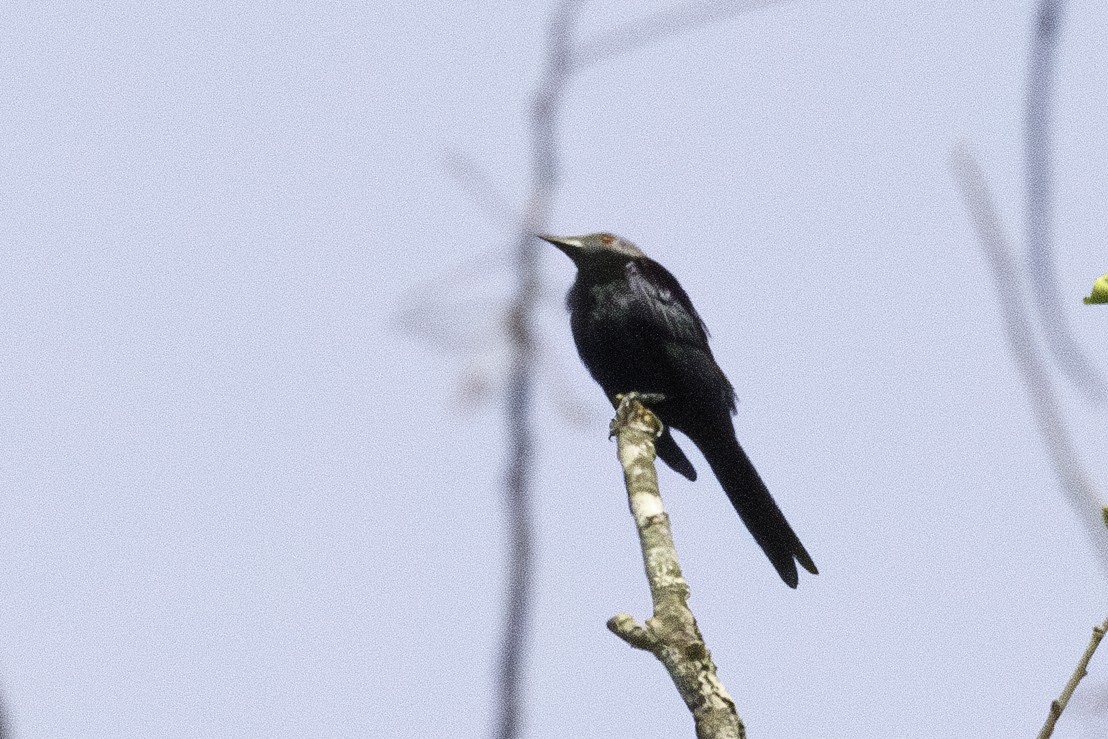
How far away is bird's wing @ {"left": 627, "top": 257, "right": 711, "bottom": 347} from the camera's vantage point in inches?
220

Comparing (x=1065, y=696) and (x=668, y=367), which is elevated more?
(x=668, y=367)

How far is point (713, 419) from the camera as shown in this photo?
5.56m

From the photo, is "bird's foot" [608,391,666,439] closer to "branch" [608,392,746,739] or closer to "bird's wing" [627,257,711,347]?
"branch" [608,392,746,739]

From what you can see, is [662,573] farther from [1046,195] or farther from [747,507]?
[747,507]

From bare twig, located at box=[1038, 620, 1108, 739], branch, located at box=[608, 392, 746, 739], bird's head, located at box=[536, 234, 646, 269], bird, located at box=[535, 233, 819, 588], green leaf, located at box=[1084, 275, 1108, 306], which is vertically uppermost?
bird's head, located at box=[536, 234, 646, 269]

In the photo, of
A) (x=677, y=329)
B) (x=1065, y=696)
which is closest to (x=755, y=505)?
(x=677, y=329)

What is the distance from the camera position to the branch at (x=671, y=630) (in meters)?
2.17

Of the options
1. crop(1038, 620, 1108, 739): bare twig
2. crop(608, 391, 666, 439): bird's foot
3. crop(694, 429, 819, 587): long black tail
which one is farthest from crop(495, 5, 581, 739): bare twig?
crop(694, 429, 819, 587): long black tail

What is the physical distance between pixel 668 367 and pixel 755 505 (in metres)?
0.63

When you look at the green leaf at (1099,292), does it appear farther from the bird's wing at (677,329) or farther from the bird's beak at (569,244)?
the bird's beak at (569,244)

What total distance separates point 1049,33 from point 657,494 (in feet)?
4.31

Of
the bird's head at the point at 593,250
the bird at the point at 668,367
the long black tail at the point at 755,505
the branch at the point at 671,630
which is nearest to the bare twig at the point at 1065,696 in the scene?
the branch at the point at 671,630

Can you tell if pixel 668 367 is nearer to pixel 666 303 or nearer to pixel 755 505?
pixel 666 303

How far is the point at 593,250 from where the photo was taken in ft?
19.4
